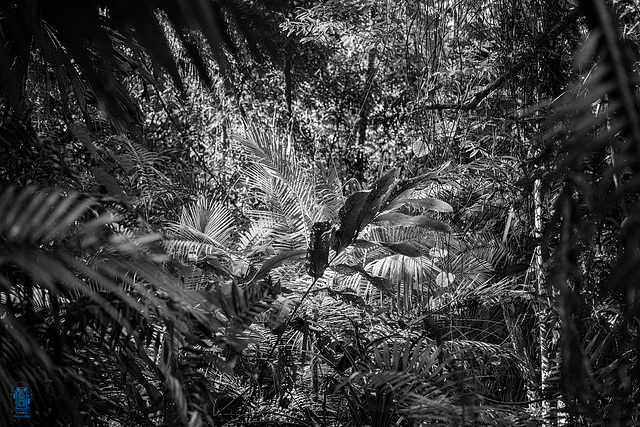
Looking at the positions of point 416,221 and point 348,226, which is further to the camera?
point 416,221

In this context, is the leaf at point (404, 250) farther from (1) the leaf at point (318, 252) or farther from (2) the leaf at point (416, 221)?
(1) the leaf at point (318, 252)

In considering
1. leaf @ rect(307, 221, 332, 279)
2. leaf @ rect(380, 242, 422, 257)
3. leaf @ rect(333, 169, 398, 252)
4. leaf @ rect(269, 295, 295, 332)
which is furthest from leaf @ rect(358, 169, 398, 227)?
leaf @ rect(269, 295, 295, 332)

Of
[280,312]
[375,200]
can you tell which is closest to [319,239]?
[375,200]

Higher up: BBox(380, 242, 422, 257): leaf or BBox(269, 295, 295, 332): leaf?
BBox(380, 242, 422, 257): leaf

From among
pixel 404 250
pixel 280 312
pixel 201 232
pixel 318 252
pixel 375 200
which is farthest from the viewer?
pixel 201 232

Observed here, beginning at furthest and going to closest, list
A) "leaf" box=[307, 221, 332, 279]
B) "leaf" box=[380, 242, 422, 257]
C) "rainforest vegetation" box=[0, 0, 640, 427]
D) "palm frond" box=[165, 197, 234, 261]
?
"palm frond" box=[165, 197, 234, 261]
"leaf" box=[380, 242, 422, 257]
"leaf" box=[307, 221, 332, 279]
"rainforest vegetation" box=[0, 0, 640, 427]

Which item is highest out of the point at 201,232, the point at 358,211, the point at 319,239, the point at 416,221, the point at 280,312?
the point at 201,232

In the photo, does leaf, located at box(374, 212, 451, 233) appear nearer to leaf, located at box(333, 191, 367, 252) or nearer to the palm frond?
leaf, located at box(333, 191, 367, 252)

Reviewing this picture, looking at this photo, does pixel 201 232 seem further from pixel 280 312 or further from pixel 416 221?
pixel 416 221

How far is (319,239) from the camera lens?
5.57 ft

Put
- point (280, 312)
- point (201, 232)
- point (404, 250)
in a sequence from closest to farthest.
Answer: point (280, 312) → point (404, 250) → point (201, 232)

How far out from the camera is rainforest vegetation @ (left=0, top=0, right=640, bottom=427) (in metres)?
0.42

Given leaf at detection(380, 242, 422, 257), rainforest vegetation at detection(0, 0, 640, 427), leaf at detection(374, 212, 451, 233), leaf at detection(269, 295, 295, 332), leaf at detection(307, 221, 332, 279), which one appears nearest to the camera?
rainforest vegetation at detection(0, 0, 640, 427)

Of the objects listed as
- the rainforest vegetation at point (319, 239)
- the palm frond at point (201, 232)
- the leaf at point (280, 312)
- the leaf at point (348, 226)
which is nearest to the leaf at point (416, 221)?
the rainforest vegetation at point (319, 239)
